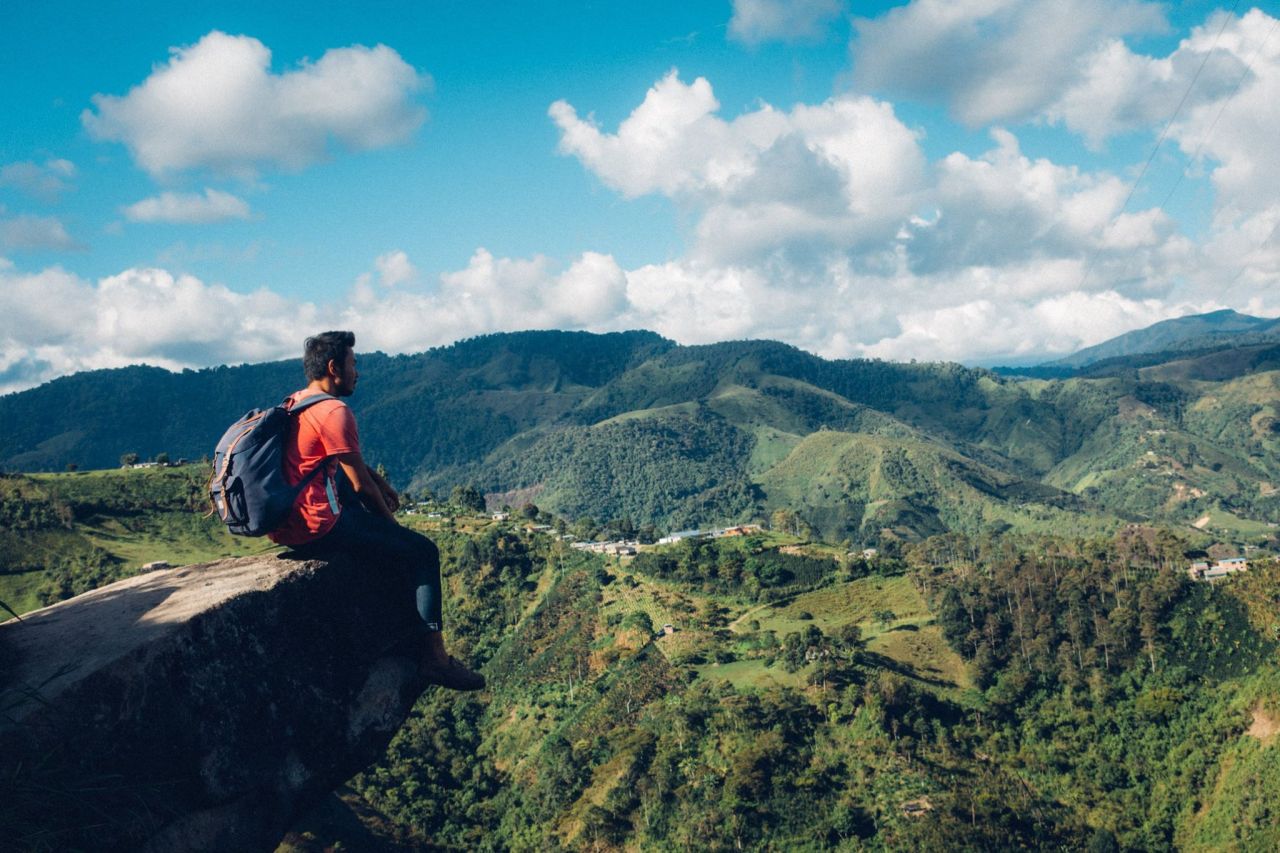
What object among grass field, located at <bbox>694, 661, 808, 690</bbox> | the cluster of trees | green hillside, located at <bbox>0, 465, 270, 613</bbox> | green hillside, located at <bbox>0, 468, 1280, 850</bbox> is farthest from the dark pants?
green hillside, located at <bbox>0, 465, 270, 613</bbox>

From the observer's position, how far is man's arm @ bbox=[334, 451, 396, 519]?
253 inches

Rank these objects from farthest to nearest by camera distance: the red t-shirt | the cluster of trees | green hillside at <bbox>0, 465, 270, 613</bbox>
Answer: green hillside at <bbox>0, 465, 270, 613</bbox>, the cluster of trees, the red t-shirt

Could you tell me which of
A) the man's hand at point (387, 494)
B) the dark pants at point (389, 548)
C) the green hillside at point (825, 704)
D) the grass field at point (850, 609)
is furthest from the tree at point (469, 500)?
the dark pants at point (389, 548)

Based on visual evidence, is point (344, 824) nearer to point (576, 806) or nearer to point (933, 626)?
point (576, 806)

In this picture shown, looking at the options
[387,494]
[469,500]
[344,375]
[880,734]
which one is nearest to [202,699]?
[387,494]

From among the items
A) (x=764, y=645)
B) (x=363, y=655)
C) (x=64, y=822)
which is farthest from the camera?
(x=764, y=645)

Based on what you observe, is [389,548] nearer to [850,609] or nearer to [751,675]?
[751,675]

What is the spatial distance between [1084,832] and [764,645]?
2209 cm

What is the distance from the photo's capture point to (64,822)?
4.73 meters

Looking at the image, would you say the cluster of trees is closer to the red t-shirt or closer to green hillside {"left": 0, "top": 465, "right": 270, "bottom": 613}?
green hillside {"left": 0, "top": 465, "right": 270, "bottom": 613}

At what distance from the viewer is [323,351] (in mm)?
7023

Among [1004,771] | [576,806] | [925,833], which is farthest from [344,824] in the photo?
[1004,771]

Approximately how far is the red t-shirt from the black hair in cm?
59

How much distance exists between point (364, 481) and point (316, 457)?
432 mm
